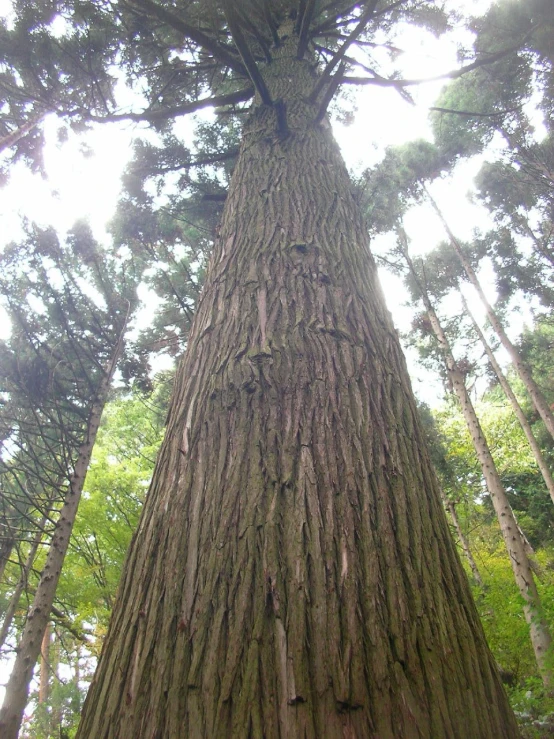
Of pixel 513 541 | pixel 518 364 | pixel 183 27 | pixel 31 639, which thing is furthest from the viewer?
pixel 518 364

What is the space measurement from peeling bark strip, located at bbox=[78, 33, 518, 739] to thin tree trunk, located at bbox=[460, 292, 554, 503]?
11031mm

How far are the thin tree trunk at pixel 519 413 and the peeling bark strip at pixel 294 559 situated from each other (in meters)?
11.0

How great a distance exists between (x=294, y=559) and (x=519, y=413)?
1241 centimetres

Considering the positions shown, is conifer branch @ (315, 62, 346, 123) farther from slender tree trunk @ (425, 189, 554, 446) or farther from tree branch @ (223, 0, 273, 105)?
slender tree trunk @ (425, 189, 554, 446)

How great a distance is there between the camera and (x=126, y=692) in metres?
1.00

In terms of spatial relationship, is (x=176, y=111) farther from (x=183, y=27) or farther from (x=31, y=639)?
(x=31, y=639)

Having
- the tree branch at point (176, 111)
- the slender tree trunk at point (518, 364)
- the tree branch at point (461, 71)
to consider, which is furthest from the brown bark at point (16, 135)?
the slender tree trunk at point (518, 364)

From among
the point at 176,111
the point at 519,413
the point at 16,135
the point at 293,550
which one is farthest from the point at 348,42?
the point at 519,413

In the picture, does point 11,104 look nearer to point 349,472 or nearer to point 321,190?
point 321,190

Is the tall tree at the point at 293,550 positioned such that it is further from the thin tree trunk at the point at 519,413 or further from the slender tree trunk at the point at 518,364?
the slender tree trunk at the point at 518,364

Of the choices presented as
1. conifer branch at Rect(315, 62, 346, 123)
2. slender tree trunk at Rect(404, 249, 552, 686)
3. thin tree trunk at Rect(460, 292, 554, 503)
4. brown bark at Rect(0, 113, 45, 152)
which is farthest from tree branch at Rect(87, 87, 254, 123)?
thin tree trunk at Rect(460, 292, 554, 503)

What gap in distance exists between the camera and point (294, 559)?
42.6 inches

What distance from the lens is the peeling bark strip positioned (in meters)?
0.91

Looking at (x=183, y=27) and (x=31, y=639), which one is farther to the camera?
(x=31, y=639)
